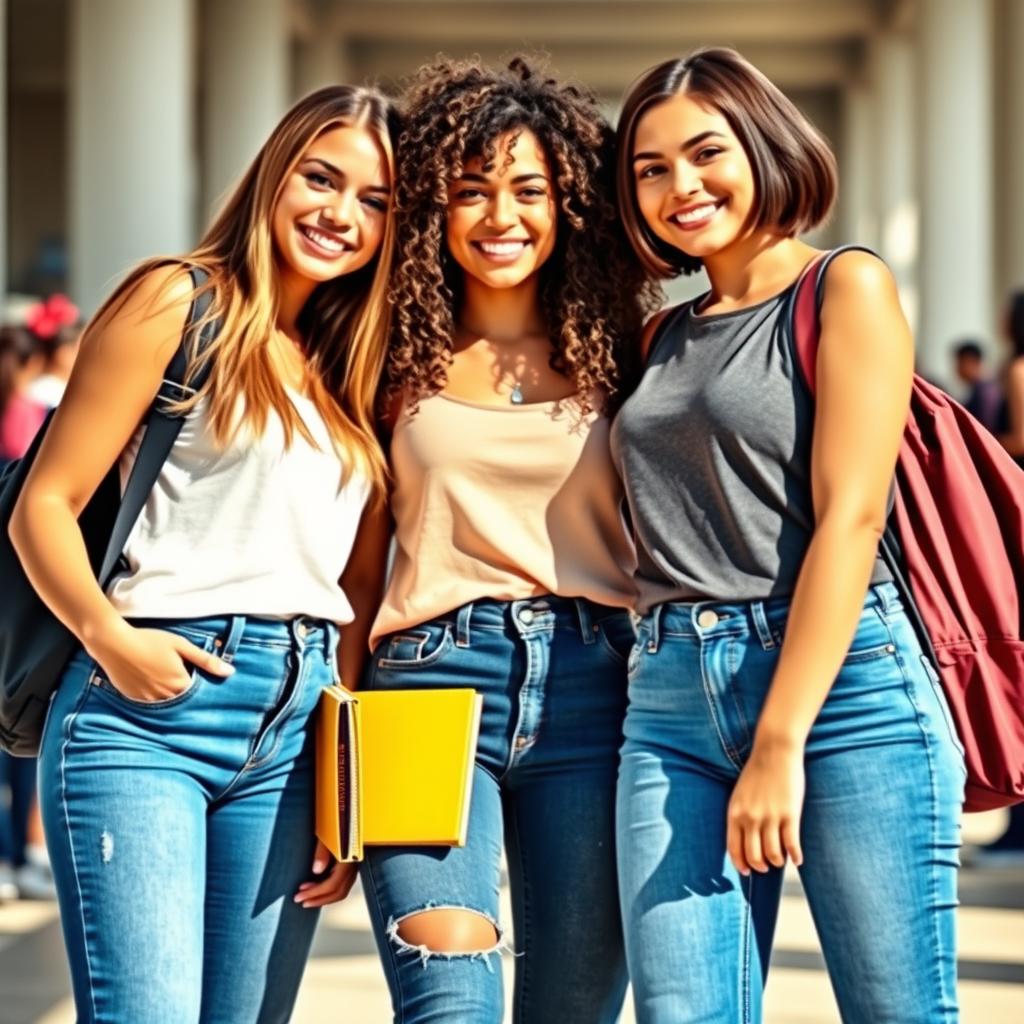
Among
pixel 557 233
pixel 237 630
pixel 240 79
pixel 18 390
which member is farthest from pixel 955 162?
pixel 237 630

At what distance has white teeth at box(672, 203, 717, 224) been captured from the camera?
3.29 m

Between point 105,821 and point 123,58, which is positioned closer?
point 105,821

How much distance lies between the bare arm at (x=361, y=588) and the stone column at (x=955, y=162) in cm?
2192

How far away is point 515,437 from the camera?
11.4 ft

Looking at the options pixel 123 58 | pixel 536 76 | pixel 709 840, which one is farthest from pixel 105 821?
pixel 123 58

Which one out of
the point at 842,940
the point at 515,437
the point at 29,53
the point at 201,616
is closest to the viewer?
the point at 842,940

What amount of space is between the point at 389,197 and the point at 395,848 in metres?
1.19

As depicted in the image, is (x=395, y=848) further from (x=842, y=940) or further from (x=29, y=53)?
(x=29, y=53)

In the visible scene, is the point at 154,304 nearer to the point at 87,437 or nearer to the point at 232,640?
the point at 87,437

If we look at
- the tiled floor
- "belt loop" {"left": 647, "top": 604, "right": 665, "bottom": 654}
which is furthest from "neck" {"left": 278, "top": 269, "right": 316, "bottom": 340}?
the tiled floor

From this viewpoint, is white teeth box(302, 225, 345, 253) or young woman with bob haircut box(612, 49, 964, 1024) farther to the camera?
white teeth box(302, 225, 345, 253)

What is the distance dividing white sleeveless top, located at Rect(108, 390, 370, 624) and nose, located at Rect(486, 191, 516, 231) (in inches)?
21.3

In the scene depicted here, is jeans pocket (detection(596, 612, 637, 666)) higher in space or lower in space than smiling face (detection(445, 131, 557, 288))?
lower

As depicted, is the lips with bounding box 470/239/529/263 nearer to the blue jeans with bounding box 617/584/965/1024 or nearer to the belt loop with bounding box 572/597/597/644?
the belt loop with bounding box 572/597/597/644
